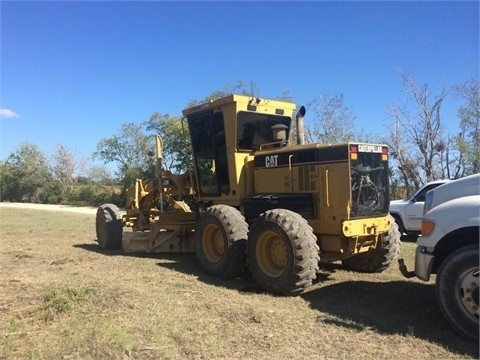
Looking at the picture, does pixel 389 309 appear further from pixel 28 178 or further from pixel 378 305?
pixel 28 178

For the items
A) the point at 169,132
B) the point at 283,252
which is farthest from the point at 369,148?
the point at 169,132

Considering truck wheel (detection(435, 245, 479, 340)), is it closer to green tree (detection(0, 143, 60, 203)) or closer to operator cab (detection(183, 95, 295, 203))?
operator cab (detection(183, 95, 295, 203))

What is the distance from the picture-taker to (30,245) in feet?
38.8

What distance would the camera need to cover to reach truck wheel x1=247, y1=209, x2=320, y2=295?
6.40 m

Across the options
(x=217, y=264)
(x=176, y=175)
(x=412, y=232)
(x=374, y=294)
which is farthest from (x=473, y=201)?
(x=412, y=232)

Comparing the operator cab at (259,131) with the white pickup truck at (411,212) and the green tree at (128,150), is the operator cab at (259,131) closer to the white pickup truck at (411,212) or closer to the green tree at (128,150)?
the white pickup truck at (411,212)

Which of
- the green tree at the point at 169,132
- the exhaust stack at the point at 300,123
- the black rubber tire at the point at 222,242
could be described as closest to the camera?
the black rubber tire at the point at 222,242

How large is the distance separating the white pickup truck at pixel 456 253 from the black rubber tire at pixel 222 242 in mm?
2973

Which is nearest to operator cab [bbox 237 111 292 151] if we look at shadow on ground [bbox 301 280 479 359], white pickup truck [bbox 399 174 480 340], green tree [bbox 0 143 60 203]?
shadow on ground [bbox 301 280 479 359]

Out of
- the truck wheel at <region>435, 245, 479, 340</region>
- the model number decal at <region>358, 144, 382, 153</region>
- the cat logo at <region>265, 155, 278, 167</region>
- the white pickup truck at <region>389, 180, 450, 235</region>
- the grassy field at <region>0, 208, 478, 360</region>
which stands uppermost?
the model number decal at <region>358, 144, 382, 153</region>

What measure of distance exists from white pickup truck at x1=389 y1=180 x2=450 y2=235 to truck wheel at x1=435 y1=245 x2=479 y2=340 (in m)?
7.94

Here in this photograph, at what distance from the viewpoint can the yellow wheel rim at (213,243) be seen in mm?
8000

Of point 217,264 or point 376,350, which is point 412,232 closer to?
point 217,264

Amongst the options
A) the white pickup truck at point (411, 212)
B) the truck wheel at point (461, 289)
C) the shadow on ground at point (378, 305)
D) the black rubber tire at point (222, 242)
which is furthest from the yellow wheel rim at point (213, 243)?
the white pickup truck at point (411, 212)
